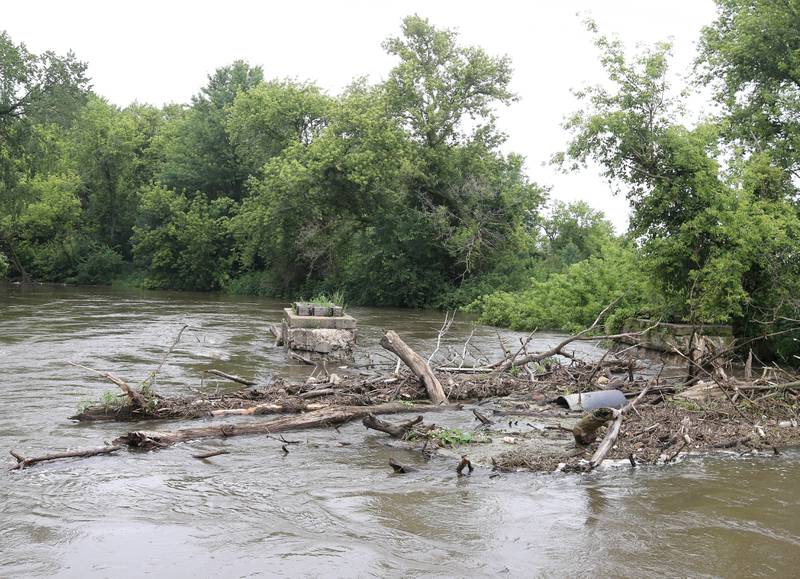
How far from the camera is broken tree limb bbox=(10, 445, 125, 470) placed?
7.82 meters

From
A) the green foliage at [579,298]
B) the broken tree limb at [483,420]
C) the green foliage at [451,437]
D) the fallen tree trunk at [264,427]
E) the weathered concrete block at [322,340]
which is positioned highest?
the green foliage at [579,298]

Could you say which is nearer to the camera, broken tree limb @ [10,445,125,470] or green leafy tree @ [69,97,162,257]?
broken tree limb @ [10,445,125,470]

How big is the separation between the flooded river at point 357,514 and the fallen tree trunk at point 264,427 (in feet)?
0.51

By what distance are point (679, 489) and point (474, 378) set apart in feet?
18.4

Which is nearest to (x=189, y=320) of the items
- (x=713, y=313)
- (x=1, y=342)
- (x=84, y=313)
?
(x=84, y=313)

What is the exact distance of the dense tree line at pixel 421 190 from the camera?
15391 millimetres

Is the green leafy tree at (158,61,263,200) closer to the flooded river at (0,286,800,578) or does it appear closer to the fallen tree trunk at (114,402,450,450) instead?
the fallen tree trunk at (114,402,450,450)

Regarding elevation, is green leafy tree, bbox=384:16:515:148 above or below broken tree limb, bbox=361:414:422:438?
above

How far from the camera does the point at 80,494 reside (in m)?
7.12

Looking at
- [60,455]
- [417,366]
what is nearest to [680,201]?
[417,366]

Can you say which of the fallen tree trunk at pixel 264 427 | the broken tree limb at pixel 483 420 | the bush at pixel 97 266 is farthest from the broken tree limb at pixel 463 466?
the bush at pixel 97 266

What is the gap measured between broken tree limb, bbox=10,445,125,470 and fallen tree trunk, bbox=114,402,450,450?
0.24 metres

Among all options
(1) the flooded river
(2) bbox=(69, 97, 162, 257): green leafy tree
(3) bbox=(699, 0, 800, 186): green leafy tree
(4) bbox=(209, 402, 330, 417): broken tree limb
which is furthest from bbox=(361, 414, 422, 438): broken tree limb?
(2) bbox=(69, 97, 162, 257): green leafy tree

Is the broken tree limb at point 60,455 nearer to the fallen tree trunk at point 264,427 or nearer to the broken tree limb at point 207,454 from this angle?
the fallen tree trunk at point 264,427
